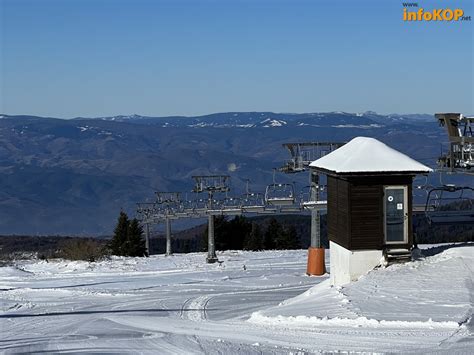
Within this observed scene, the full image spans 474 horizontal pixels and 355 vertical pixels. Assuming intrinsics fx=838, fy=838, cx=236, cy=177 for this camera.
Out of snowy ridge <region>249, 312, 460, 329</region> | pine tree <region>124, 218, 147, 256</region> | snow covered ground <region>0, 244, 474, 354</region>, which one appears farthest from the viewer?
pine tree <region>124, 218, 147, 256</region>

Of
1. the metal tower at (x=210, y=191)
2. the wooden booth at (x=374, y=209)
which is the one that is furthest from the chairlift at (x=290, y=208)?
the wooden booth at (x=374, y=209)

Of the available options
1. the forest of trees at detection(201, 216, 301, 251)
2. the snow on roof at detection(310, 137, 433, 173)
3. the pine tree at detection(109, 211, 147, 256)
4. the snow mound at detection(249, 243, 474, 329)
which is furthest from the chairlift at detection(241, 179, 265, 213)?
the snow mound at detection(249, 243, 474, 329)

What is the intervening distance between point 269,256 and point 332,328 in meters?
22.6

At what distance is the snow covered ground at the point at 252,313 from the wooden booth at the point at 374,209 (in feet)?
1.74

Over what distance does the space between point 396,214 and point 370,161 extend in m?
1.32

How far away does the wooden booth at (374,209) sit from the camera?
60.6ft

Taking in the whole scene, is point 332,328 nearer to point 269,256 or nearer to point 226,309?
point 226,309

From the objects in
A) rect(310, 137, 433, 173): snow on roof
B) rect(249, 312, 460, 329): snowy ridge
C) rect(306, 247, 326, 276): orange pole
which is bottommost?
rect(306, 247, 326, 276): orange pole

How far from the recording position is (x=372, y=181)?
18.5 meters

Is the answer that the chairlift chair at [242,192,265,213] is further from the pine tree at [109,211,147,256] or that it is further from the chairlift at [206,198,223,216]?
the pine tree at [109,211,147,256]

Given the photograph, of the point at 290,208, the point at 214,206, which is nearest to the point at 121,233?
the point at 214,206

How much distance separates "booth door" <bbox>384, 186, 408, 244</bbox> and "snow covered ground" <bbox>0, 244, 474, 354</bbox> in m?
0.71

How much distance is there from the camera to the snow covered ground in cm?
1252

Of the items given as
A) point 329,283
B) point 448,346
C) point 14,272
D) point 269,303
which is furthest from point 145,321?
point 14,272
